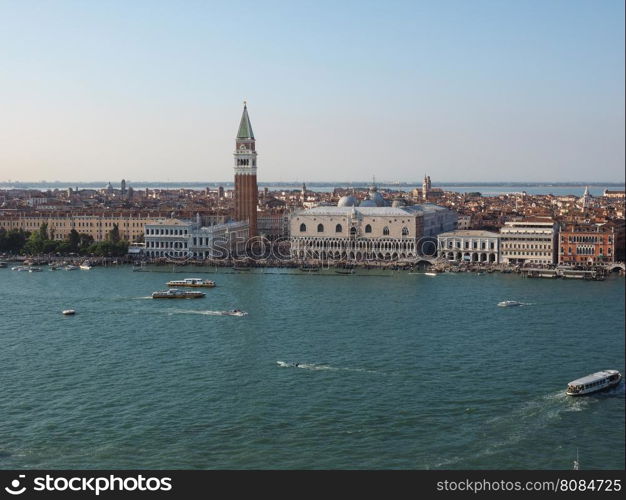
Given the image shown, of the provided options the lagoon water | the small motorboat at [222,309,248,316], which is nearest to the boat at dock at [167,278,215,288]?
the lagoon water

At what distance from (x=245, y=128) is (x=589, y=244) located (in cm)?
728

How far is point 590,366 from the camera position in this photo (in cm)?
689

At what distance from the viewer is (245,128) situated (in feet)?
59.1

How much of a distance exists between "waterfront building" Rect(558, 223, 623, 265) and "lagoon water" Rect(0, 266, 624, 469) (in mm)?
2887

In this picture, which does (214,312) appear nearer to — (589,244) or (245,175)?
(589,244)

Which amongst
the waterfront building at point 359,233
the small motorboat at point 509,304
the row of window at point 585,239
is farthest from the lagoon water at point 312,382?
the waterfront building at point 359,233

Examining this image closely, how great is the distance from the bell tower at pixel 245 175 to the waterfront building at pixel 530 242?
5154 millimetres

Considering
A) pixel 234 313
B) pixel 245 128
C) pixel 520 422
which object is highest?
pixel 245 128

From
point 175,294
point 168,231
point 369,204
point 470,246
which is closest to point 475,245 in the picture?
point 470,246

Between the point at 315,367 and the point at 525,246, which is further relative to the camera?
the point at 525,246

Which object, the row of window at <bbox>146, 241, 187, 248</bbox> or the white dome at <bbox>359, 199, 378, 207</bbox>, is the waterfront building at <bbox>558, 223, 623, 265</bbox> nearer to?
the white dome at <bbox>359, 199, 378, 207</bbox>

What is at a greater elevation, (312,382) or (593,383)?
(593,383)

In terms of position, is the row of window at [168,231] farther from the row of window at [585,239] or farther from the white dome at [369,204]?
the row of window at [585,239]
